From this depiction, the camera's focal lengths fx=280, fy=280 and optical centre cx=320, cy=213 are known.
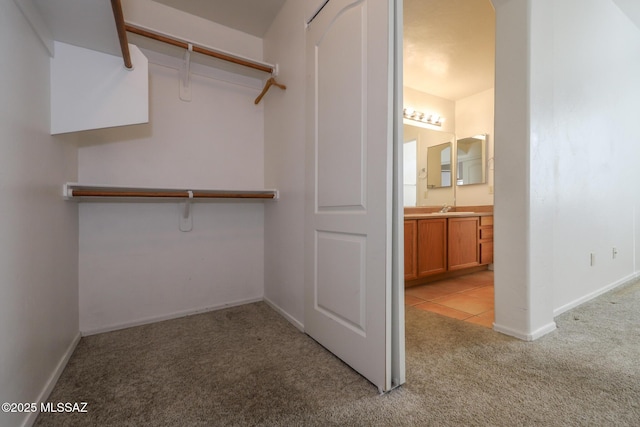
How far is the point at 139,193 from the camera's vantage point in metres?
1.77

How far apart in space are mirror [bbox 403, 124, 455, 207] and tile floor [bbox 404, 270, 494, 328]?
108 cm

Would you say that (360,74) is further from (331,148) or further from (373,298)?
(373,298)

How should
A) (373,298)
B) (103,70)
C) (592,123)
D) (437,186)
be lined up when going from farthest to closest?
(437,186)
(592,123)
(103,70)
(373,298)

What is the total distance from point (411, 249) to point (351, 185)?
1682 mm

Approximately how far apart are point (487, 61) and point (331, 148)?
264cm

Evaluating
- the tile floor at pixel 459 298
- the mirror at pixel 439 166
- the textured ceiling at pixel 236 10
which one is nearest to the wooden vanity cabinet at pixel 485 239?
the tile floor at pixel 459 298

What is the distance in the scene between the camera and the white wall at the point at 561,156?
169 centimetres

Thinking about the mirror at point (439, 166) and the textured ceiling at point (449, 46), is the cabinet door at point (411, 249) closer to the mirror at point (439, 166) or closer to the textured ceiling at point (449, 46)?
the mirror at point (439, 166)

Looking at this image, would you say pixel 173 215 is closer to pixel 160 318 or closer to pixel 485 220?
pixel 160 318

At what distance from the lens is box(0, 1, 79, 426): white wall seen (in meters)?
0.94

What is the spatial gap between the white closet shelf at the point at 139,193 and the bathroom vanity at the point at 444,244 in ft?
4.96

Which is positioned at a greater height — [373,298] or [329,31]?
[329,31]

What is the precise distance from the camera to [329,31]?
159cm

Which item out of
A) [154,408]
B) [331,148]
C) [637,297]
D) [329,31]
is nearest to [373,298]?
[331,148]
